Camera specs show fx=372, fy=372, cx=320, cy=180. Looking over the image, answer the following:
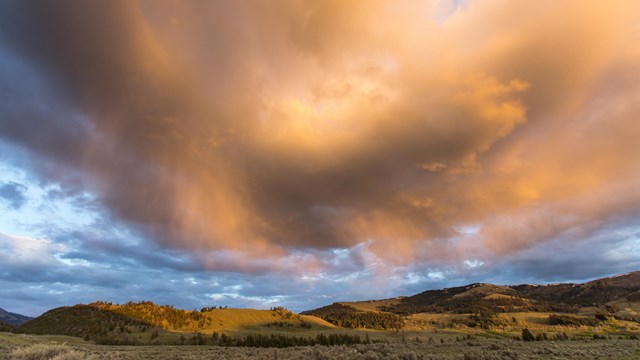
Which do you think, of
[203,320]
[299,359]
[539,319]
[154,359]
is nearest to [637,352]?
[299,359]

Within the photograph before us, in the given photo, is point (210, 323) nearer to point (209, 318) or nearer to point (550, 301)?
point (209, 318)

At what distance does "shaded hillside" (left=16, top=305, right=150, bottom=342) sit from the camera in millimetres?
49562

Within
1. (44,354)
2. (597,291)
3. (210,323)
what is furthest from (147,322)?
(597,291)

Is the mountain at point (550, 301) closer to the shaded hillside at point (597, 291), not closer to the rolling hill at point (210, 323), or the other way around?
the shaded hillside at point (597, 291)

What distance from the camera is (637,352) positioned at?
28344 mm

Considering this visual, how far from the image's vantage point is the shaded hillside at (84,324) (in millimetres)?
49562

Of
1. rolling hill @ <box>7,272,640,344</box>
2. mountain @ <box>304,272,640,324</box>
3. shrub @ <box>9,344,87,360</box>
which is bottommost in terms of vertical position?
shrub @ <box>9,344,87,360</box>

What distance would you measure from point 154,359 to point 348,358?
14.6m

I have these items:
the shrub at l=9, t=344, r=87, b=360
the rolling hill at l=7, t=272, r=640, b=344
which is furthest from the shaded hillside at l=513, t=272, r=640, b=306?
the shrub at l=9, t=344, r=87, b=360

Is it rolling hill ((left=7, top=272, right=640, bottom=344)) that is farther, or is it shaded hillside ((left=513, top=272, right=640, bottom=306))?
shaded hillside ((left=513, top=272, right=640, bottom=306))

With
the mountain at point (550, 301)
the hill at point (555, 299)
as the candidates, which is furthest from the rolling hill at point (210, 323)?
the hill at point (555, 299)

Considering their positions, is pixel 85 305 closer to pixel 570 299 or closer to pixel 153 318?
pixel 153 318

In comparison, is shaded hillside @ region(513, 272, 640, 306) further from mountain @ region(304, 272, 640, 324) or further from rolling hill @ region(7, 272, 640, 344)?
rolling hill @ region(7, 272, 640, 344)

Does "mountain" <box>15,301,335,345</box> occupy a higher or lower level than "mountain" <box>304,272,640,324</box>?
lower
